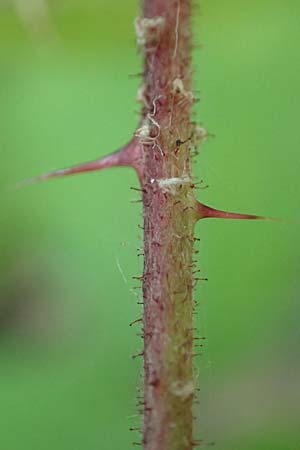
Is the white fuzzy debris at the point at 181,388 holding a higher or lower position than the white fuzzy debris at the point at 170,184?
lower

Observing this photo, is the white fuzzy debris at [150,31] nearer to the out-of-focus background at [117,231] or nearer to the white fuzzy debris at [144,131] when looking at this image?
the white fuzzy debris at [144,131]

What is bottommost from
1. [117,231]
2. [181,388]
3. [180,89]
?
[181,388]

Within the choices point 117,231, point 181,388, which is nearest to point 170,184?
point 181,388

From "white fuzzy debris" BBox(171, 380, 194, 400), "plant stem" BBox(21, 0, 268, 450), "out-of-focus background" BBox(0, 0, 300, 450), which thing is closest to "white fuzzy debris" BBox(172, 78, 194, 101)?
"plant stem" BBox(21, 0, 268, 450)

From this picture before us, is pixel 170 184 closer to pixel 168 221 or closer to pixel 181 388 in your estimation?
pixel 168 221

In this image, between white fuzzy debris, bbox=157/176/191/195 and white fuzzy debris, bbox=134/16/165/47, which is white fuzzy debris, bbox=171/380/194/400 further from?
white fuzzy debris, bbox=134/16/165/47

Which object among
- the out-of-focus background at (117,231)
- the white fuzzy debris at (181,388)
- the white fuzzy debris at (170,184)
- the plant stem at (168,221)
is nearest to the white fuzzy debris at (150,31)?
the plant stem at (168,221)
